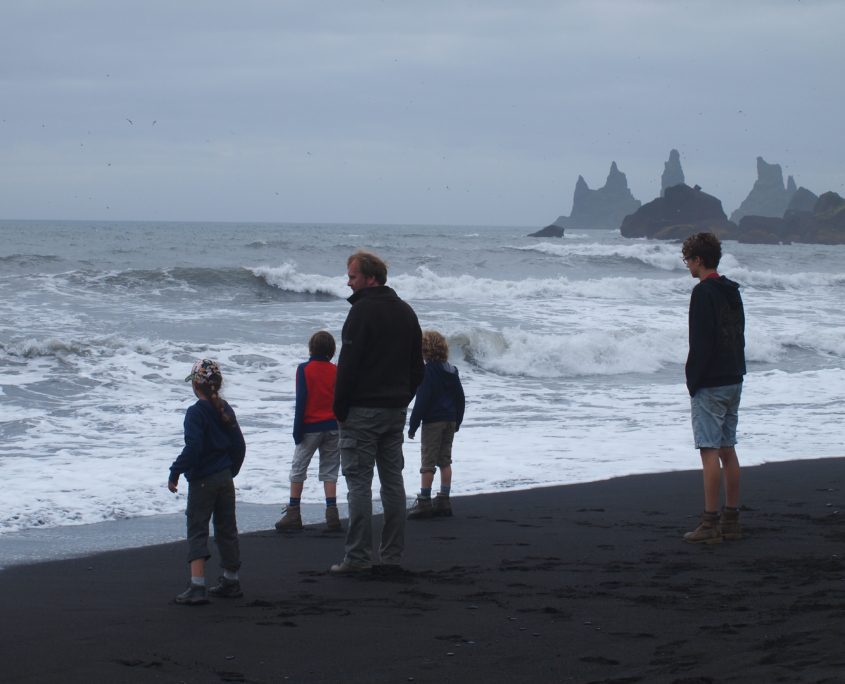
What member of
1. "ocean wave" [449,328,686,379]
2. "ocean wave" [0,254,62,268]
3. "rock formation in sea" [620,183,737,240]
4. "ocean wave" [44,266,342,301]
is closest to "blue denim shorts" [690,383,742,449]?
"ocean wave" [449,328,686,379]

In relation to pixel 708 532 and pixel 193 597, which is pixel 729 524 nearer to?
pixel 708 532

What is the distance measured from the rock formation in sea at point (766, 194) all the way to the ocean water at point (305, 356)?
134744mm

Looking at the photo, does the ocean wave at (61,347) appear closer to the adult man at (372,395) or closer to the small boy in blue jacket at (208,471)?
the adult man at (372,395)

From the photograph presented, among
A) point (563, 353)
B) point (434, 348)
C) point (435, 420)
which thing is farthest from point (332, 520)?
point (563, 353)

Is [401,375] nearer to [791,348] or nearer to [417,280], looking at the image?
[791,348]

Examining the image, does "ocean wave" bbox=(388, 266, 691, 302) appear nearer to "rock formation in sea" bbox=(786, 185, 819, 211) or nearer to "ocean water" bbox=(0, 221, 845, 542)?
"ocean water" bbox=(0, 221, 845, 542)

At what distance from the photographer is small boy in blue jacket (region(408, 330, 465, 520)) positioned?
755 centimetres

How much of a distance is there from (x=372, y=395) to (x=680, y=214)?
11860 cm

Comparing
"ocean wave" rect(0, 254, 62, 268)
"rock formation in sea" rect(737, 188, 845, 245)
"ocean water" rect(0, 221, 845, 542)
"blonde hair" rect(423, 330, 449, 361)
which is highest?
"rock formation in sea" rect(737, 188, 845, 245)

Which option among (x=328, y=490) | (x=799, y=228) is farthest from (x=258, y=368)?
(x=799, y=228)

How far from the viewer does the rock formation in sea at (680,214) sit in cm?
11694

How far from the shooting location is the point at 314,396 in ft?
23.5

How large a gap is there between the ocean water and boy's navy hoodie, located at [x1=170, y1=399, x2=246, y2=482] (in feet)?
9.21

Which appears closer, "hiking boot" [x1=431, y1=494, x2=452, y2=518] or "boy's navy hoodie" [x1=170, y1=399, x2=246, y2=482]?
"boy's navy hoodie" [x1=170, y1=399, x2=246, y2=482]
